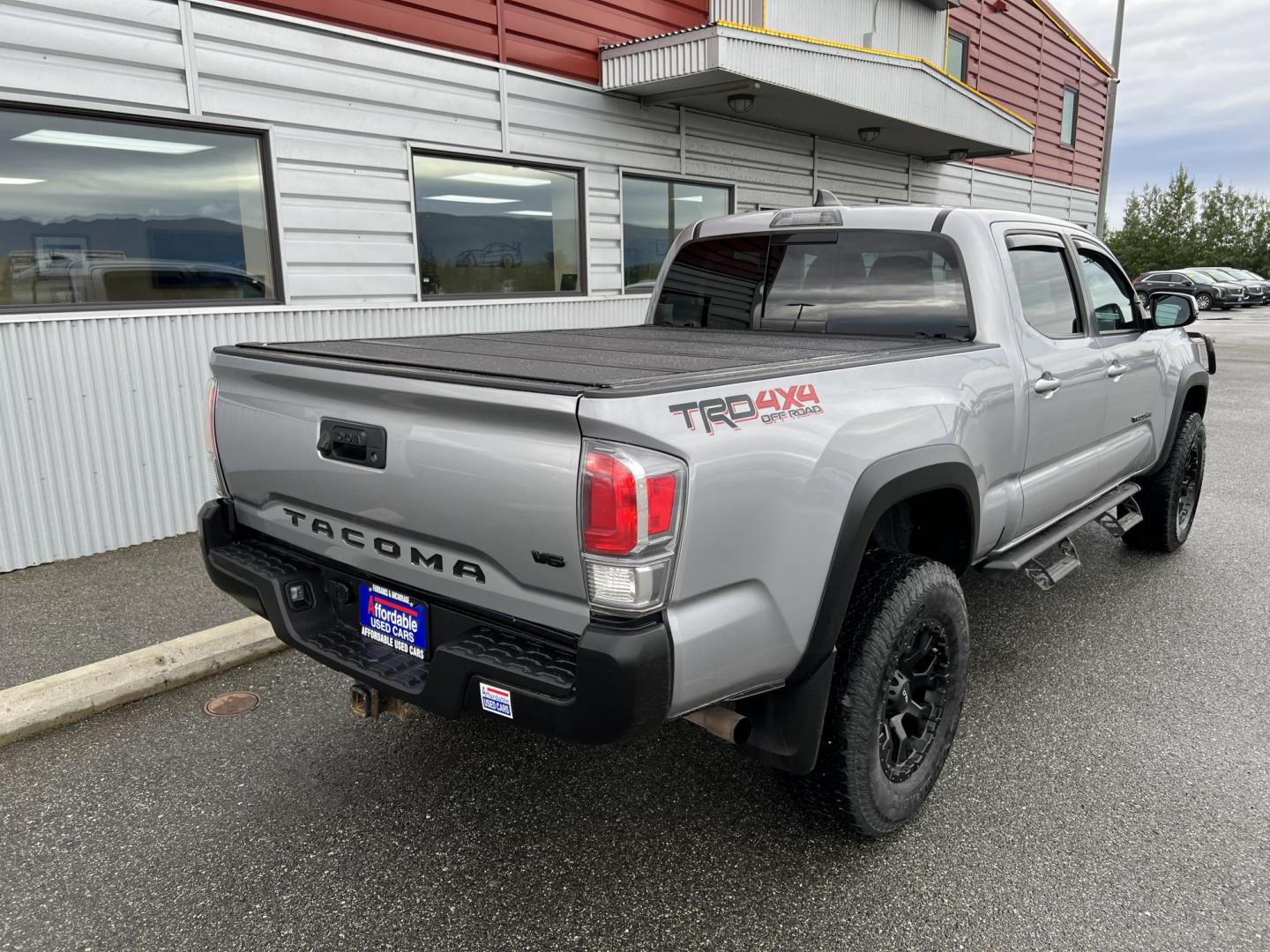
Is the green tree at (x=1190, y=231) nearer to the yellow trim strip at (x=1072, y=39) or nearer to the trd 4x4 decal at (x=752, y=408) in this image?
the yellow trim strip at (x=1072, y=39)

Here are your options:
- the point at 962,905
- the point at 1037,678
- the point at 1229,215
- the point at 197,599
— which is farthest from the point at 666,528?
the point at 1229,215

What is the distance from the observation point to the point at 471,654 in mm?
2145

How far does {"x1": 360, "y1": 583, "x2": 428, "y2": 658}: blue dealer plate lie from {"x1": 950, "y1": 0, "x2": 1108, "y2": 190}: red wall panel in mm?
15164

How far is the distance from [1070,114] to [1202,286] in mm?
16469

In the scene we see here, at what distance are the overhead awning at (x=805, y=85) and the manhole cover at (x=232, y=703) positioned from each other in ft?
20.4

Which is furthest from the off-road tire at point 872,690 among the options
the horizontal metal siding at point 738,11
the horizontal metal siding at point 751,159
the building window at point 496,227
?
the horizontal metal siding at point 738,11

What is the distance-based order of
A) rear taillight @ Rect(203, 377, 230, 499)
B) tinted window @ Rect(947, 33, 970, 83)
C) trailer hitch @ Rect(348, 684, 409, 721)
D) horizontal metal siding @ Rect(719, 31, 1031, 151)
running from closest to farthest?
1. trailer hitch @ Rect(348, 684, 409, 721)
2. rear taillight @ Rect(203, 377, 230, 499)
3. horizontal metal siding @ Rect(719, 31, 1031, 151)
4. tinted window @ Rect(947, 33, 970, 83)

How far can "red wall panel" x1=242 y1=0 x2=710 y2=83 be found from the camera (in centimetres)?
630

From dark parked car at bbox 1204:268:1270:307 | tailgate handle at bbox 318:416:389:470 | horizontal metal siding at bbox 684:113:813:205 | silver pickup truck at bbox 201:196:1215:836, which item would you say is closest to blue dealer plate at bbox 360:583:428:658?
silver pickup truck at bbox 201:196:1215:836

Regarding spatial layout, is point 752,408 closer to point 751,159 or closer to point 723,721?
point 723,721

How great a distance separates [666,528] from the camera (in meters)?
1.93

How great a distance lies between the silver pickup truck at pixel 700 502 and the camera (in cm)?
196

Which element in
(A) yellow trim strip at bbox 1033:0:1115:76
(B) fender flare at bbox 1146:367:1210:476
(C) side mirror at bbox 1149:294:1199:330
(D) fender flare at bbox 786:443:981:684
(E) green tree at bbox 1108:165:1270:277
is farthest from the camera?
(E) green tree at bbox 1108:165:1270:277

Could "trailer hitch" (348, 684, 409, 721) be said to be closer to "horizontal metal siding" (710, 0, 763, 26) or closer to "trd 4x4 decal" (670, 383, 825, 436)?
"trd 4x4 decal" (670, 383, 825, 436)
